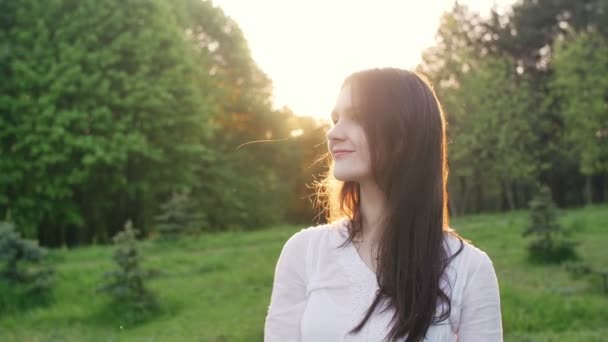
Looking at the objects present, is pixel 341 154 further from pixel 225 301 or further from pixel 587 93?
pixel 587 93

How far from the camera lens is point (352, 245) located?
2.40m

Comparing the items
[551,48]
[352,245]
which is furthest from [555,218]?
[551,48]

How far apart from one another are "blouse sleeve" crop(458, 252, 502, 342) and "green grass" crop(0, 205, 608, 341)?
509cm

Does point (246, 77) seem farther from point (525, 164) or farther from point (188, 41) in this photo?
point (525, 164)

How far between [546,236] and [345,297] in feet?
33.7

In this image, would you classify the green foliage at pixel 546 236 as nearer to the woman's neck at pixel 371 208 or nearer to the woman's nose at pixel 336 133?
the woman's neck at pixel 371 208

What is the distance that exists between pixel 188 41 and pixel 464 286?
26.5 metres

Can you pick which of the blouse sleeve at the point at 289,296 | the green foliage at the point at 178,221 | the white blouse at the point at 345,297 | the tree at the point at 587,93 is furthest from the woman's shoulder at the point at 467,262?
the tree at the point at 587,93

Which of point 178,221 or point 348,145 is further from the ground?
point 348,145

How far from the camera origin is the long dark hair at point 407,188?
2.25 meters

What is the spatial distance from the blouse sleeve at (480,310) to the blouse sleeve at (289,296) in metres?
0.48

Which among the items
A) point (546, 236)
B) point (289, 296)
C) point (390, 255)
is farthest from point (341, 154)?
point (546, 236)

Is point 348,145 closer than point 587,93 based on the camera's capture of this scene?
Yes

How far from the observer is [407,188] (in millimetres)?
2312
